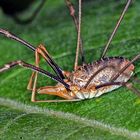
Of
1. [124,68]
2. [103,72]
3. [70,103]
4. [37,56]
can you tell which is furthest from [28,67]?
[124,68]

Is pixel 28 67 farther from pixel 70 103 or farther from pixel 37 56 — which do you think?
pixel 70 103

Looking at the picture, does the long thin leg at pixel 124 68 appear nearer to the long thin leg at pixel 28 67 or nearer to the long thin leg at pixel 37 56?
the long thin leg at pixel 28 67

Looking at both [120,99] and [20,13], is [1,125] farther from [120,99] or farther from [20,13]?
[20,13]

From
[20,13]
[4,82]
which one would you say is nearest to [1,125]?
[4,82]

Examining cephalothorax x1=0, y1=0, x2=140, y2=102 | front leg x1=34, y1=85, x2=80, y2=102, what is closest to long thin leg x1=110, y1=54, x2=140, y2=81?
cephalothorax x1=0, y1=0, x2=140, y2=102

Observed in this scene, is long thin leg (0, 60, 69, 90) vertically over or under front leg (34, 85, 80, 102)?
over

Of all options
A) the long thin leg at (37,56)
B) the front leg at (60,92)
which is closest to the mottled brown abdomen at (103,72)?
the front leg at (60,92)

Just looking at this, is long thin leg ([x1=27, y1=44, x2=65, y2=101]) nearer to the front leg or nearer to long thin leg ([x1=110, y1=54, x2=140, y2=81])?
the front leg

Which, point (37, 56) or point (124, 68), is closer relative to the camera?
point (124, 68)

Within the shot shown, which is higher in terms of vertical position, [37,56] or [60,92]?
[37,56]
